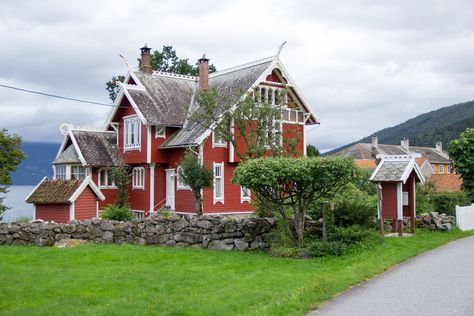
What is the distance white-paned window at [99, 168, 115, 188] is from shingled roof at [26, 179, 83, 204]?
26.3ft

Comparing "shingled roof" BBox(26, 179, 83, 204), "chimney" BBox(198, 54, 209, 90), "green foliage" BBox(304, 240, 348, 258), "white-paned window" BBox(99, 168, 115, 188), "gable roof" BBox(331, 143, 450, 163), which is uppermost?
"chimney" BBox(198, 54, 209, 90)

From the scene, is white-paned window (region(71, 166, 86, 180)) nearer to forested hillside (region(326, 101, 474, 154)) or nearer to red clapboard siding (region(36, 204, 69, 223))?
red clapboard siding (region(36, 204, 69, 223))

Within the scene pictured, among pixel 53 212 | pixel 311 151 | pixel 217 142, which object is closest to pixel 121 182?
pixel 217 142

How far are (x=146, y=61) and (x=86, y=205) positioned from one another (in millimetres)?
14814

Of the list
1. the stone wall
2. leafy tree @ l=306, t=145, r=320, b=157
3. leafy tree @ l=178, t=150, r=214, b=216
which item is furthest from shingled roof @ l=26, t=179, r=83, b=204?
leafy tree @ l=306, t=145, r=320, b=157

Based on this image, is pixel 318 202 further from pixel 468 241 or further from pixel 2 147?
pixel 2 147

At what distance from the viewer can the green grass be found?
10.7 m

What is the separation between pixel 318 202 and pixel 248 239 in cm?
291

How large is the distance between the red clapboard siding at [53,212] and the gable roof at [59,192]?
357 mm

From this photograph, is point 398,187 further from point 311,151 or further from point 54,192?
point 311,151

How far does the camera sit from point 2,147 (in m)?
33.3

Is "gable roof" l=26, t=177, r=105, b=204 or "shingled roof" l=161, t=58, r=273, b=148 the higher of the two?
"shingled roof" l=161, t=58, r=273, b=148

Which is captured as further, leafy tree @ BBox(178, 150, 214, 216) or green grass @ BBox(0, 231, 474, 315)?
leafy tree @ BBox(178, 150, 214, 216)

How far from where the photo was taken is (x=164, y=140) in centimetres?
3388
